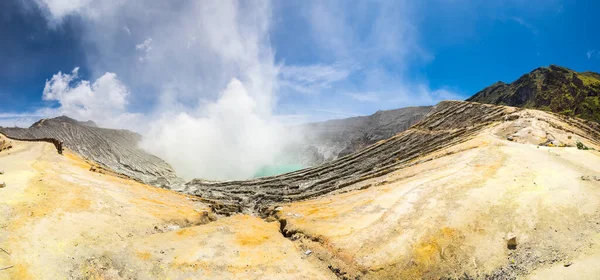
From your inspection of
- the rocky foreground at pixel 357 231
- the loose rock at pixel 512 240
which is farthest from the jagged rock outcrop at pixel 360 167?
the loose rock at pixel 512 240

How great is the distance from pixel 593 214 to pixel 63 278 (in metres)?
36.2

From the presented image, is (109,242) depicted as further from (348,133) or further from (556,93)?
(348,133)

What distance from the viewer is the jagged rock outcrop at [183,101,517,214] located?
191 ft

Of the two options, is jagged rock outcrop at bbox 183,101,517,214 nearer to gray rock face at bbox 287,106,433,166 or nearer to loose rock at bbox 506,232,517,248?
loose rock at bbox 506,232,517,248

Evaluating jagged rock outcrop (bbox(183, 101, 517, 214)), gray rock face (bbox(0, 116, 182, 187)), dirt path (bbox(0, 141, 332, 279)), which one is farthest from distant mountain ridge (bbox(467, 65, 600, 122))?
gray rock face (bbox(0, 116, 182, 187))

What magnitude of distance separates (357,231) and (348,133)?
148 metres

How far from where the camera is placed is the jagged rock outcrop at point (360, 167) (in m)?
58.2

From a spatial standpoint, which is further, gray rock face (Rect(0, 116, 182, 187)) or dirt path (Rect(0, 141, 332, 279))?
gray rock face (Rect(0, 116, 182, 187))

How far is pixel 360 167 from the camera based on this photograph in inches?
2662

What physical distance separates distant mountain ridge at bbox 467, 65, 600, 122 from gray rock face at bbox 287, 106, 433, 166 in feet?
132

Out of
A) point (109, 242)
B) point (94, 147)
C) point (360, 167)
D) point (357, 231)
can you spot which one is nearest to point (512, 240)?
point (357, 231)

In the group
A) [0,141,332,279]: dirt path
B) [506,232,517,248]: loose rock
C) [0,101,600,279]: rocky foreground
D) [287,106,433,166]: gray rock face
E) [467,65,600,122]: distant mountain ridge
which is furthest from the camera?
[287,106,433,166]: gray rock face

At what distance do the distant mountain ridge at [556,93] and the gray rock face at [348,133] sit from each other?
4036 centimetres

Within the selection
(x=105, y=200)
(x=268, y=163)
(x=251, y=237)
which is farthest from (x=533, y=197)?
(x=268, y=163)
